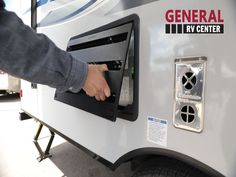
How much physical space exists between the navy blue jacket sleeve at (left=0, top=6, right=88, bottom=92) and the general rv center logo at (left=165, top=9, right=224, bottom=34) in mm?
414

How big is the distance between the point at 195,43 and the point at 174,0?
0.20 metres

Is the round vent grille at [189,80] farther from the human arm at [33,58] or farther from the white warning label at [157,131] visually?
the human arm at [33,58]

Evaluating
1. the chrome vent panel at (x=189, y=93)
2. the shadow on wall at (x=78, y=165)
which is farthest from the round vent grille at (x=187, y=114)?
the shadow on wall at (x=78, y=165)

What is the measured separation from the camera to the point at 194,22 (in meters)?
0.95

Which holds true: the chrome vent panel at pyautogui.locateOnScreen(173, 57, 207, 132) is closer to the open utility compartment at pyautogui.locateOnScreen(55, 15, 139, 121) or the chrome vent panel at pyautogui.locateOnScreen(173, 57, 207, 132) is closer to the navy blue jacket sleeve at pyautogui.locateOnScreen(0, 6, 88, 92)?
the open utility compartment at pyautogui.locateOnScreen(55, 15, 139, 121)

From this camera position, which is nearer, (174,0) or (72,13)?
(174,0)

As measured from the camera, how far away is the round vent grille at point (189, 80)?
3.09 feet

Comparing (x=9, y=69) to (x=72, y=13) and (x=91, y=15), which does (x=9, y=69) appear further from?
(x=72, y=13)

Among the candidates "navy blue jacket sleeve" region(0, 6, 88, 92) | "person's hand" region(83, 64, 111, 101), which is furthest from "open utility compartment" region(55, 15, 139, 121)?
"navy blue jacket sleeve" region(0, 6, 88, 92)

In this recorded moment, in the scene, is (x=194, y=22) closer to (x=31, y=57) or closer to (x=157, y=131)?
(x=157, y=131)

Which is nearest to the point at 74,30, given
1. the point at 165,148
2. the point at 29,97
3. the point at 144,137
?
the point at 144,137

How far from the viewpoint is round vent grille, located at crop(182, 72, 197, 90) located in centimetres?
94

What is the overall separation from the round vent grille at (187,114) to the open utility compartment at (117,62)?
0.94 feet

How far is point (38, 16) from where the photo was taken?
2.45 meters
